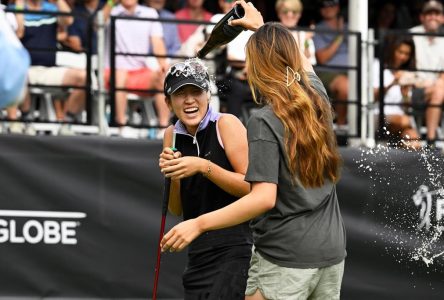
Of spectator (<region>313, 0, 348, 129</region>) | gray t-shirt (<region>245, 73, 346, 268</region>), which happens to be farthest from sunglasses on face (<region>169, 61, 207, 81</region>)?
spectator (<region>313, 0, 348, 129</region>)

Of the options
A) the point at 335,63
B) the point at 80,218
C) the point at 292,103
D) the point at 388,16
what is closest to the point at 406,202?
the point at 335,63

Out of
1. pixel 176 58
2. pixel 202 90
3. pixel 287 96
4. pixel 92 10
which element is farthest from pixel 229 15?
pixel 92 10

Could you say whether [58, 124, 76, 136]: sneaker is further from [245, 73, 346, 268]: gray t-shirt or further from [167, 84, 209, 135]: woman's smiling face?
[245, 73, 346, 268]: gray t-shirt

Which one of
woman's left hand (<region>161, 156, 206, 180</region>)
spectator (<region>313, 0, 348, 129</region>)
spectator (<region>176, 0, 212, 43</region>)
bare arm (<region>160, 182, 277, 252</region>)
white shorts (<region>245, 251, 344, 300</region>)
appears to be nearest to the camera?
bare arm (<region>160, 182, 277, 252</region>)

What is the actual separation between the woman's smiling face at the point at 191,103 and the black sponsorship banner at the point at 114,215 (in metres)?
2.65

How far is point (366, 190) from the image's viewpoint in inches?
295

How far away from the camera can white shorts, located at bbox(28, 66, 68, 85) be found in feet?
24.3

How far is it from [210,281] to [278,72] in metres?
1.22

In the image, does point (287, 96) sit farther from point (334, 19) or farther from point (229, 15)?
point (334, 19)

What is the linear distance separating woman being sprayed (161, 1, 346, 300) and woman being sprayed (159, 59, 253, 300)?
0.58m

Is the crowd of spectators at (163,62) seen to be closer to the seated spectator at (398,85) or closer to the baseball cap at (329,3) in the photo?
the seated spectator at (398,85)

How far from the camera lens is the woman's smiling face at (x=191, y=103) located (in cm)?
477

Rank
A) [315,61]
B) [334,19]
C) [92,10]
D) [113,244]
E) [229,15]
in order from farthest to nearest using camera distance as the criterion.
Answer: [334,19] → [92,10] → [315,61] → [113,244] → [229,15]

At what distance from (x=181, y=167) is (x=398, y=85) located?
3.80 metres
